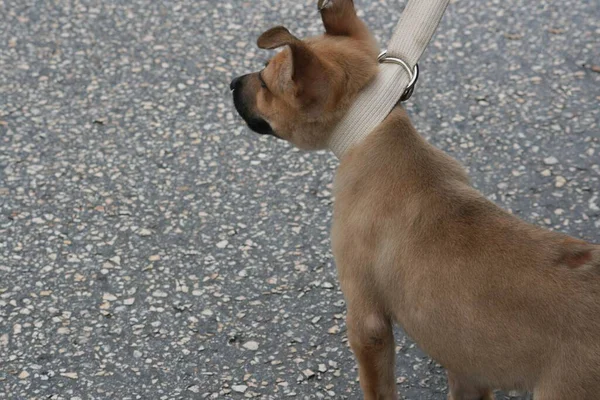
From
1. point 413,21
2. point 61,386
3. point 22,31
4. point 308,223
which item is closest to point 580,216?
point 308,223

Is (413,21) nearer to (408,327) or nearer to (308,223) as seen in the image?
(408,327)

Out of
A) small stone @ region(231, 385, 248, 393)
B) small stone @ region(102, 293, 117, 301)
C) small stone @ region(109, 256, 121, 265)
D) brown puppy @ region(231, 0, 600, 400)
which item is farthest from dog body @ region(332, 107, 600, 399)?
Answer: small stone @ region(109, 256, 121, 265)

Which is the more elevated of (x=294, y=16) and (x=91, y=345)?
(x=294, y=16)

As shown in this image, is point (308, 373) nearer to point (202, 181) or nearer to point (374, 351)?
point (374, 351)

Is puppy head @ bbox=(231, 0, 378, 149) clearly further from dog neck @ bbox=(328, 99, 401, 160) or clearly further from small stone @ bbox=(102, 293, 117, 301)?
small stone @ bbox=(102, 293, 117, 301)

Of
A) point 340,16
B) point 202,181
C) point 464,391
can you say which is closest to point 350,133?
point 340,16

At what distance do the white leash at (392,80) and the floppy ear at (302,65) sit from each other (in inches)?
5.3

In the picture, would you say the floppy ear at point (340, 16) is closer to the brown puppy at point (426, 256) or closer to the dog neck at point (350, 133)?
the brown puppy at point (426, 256)

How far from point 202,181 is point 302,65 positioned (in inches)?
65.9

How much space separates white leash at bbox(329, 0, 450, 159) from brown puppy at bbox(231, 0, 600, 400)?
33 millimetres

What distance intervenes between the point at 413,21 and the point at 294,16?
8.46 feet

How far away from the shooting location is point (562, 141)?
471 centimetres

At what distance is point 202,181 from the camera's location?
4566mm

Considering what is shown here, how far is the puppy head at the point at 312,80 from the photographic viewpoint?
302 centimetres
